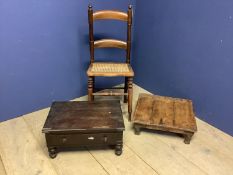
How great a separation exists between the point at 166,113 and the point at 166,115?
0.10 ft

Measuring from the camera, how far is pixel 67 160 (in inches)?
60.7

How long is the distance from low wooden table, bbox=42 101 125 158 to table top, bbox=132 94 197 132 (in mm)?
265

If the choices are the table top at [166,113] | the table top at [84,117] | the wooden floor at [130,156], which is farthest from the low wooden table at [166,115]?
the table top at [84,117]

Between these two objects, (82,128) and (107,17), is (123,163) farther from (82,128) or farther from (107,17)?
(107,17)

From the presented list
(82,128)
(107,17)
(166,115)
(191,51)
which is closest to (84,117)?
(82,128)

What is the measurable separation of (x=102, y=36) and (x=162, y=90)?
791 mm

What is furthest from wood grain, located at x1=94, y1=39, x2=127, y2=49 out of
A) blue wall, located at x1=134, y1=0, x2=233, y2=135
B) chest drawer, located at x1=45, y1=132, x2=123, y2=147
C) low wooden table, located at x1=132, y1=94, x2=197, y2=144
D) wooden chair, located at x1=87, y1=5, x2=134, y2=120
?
chest drawer, located at x1=45, y1=132, x2=123, y2=147

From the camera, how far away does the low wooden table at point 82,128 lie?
4.75 feet

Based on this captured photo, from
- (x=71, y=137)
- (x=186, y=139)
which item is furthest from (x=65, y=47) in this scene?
(x=186, y=139)

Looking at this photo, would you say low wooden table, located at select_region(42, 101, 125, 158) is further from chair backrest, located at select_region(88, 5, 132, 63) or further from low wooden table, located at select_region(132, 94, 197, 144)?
chair backrest, located at select_region(88, 5, 132, 63)

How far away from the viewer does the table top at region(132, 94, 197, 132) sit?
1.71 m

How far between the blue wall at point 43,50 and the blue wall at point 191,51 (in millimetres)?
335

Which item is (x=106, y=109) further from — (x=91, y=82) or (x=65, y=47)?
(x=65, y=47)

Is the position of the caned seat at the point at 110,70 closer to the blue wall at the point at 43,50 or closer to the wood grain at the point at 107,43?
the wood grain at the point at 107,43
